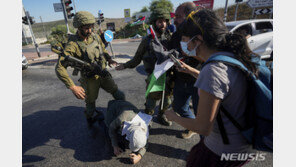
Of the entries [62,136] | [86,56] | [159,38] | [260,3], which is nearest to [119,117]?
[86,56]

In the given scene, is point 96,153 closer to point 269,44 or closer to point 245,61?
point 245,61

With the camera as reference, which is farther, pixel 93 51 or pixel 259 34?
pixel 259 34

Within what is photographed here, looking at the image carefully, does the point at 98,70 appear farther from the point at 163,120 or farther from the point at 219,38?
the point at 219,38

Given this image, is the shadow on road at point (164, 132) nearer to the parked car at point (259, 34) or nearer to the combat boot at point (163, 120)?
the combat boot at point (163, 120)

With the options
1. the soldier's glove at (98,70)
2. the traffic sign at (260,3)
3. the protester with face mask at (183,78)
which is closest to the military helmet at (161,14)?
the protester with face mask at (183,78)

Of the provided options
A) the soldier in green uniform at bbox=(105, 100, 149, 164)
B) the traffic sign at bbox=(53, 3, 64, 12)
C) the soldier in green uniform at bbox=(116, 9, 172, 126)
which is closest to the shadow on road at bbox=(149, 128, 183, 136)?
the soldier in green uniform at bbox=(105, 100, 149, 164)

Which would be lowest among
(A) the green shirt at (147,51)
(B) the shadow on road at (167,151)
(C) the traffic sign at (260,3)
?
(B) the shadow on road at (167,151)

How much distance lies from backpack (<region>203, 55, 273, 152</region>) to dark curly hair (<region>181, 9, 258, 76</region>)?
78 millimetres

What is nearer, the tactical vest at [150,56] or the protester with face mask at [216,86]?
the protester with face mask at [216,86]

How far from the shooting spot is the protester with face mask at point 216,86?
833 mm

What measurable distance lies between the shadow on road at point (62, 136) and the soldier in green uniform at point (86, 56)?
0.37 meters

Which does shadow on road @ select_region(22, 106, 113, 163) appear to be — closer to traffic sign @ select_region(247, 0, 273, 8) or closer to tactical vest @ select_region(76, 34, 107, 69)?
tactical vest @ select_region(76, 34, 107, 69)

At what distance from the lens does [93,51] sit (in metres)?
2.59

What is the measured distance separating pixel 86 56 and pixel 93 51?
0.48ft
